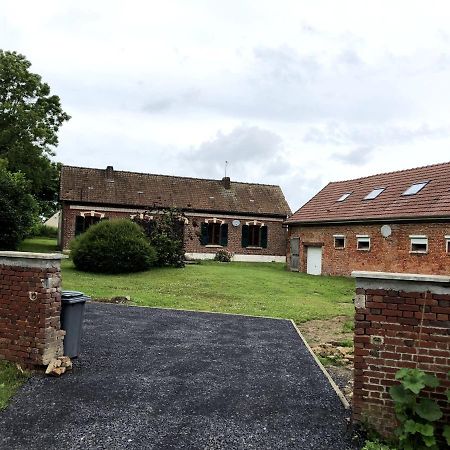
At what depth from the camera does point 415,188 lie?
22906mm

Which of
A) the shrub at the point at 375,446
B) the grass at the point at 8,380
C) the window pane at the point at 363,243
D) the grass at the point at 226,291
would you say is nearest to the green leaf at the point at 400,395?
the shrub at the point at 375,446

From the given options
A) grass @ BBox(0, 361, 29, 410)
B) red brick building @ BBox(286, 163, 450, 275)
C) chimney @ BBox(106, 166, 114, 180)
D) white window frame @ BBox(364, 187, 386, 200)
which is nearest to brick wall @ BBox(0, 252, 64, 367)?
grass @ BBox(0, 361, 29, 410)

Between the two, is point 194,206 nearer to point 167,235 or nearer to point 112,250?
point 167,235

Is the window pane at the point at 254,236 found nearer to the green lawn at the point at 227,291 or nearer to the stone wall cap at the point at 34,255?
the green lawn at the point at 227,291

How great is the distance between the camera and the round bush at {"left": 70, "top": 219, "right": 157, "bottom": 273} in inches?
830

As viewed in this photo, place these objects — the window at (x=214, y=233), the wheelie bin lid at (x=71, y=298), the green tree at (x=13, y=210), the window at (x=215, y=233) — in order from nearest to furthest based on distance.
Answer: the wheelie bin lid at (x=71, y=298), the green tree at (x=13, y=210), the window at (x=215, y=233), the window at (x=214, y=233)

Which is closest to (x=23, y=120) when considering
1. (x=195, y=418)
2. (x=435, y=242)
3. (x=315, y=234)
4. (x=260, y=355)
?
(x=315, y=234)

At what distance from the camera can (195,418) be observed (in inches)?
214

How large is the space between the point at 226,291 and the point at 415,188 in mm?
11747

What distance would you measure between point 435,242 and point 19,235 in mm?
20204

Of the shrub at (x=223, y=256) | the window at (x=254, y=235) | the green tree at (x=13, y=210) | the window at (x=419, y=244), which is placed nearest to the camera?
the window at (x=419, y=244)

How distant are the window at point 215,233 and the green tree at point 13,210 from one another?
1214 centimetres

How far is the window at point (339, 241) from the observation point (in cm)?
2481

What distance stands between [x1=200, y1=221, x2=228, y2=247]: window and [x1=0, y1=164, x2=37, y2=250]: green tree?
12141 mm
